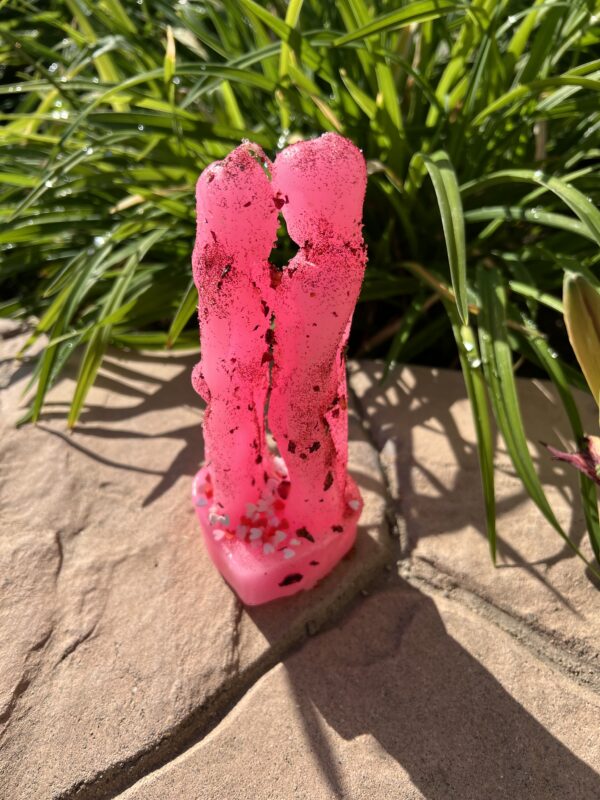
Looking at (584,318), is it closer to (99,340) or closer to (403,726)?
(403,726)

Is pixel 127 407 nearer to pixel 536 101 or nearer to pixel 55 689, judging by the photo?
pixel 55 689

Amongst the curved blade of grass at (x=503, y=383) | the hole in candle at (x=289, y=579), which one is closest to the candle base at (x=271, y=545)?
the hole in candle at (x=289, y=579)

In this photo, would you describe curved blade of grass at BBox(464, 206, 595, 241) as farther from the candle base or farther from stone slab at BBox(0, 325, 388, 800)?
the candle base

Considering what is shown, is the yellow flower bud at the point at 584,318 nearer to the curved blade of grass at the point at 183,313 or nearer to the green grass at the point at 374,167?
the green grass at the point at 374,167

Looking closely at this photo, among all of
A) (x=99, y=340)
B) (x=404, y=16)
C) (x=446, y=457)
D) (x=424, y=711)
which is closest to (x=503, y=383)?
(x=446, y=457)

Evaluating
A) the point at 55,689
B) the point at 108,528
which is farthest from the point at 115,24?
the point at 55,689

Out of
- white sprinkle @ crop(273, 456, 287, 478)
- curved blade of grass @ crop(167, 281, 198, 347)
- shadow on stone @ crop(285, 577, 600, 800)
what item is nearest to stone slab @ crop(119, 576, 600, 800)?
shadow on stone @ crop(285, 577, 600, 800)

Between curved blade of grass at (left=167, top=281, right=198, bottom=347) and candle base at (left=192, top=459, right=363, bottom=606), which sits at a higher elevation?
curved blade of grass at (left=167, top=281, right=198, bottom=347)
